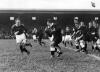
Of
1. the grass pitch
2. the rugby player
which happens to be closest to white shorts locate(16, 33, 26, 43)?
the grass pitch

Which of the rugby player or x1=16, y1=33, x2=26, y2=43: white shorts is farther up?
the rugby player

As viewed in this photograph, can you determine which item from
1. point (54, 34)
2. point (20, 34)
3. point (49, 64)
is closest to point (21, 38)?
point (20, 34)

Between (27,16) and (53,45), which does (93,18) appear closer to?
(27,16)

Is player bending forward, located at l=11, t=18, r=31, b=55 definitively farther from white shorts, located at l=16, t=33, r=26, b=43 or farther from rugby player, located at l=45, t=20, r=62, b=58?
rugby player, located at l=45, t=20, r=62, b=58

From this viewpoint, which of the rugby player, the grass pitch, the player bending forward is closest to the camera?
the grass pitch

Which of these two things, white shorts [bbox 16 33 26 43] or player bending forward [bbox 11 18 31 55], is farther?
player bending forward [bbox 11 18 31 55]

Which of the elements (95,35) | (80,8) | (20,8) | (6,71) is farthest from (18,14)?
(6,71)

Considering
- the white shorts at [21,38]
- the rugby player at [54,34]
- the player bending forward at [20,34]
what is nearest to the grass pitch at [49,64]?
the rugby player at [54,34]

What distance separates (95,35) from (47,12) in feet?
97.4

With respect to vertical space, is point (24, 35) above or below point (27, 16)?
above

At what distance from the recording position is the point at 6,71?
955 centimetres

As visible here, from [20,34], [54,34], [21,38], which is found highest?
[54,34]

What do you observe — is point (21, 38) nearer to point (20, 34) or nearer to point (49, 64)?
point (20, 34)

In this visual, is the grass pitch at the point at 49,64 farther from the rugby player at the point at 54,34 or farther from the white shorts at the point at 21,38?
the white shorts at the point at 21,38
